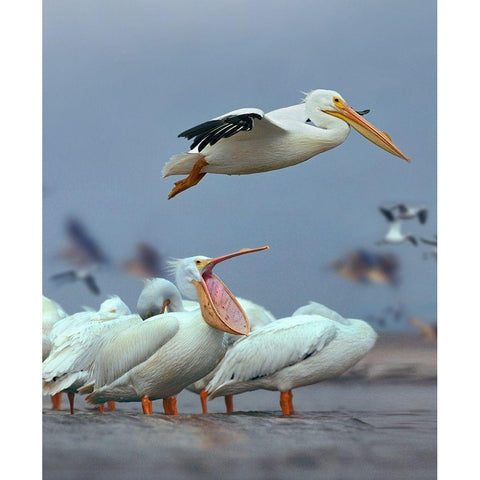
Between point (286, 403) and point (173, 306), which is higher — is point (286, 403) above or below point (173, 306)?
below

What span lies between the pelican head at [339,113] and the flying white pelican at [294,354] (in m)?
1.03

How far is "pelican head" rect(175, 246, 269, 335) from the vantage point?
236 inches

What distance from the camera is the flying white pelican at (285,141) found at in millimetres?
6117

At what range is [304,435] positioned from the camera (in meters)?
6.02

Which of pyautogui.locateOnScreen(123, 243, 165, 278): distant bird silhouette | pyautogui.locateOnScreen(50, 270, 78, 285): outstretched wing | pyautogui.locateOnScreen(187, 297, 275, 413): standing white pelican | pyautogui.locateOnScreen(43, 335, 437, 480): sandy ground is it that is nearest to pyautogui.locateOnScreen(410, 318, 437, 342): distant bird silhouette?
pyautogui.locateOnScreen(43, 335, 437, 480): sandy ground

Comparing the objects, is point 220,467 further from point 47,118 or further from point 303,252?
point 47,118

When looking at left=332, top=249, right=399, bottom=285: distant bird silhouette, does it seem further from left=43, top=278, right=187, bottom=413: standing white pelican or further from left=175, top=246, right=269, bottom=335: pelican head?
left=43, top=278, right=187, bottom=413: standing white pelican

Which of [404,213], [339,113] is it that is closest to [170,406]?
[404,213]

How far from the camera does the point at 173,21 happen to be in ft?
20.8

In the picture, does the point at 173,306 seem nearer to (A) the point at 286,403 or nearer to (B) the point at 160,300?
(B) the point at 160,300

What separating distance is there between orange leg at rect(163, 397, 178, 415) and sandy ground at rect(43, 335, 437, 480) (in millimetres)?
45

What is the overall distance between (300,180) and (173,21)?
3.94 ft

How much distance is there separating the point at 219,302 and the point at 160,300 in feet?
1.19
